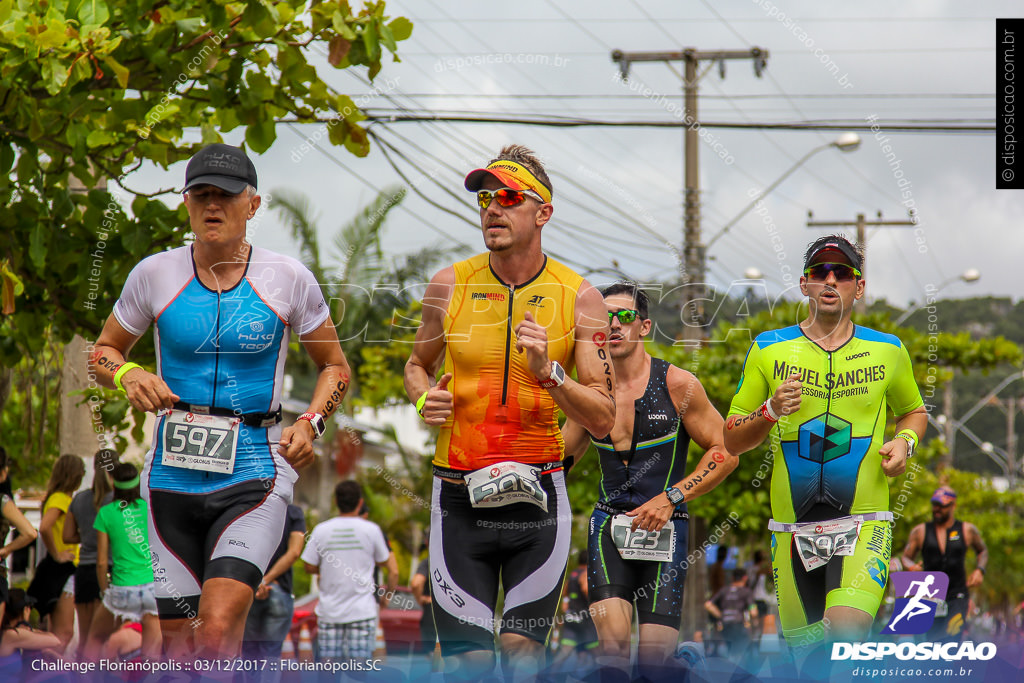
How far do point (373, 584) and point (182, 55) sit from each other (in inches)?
199

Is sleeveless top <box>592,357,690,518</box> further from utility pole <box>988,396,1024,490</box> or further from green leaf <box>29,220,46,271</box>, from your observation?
utility pole <box>988,396,1024,490</box>

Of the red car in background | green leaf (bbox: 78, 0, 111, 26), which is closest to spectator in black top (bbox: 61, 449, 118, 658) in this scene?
green leaf (bbox: 78, 0, 111, 26)

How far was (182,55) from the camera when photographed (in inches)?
250

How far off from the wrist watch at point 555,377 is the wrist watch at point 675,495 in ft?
6.25

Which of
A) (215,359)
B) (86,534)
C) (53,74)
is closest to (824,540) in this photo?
(215,359)

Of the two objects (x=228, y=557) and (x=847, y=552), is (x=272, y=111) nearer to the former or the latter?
(x=228, y=557)

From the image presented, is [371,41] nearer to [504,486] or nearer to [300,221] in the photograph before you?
[504,486]

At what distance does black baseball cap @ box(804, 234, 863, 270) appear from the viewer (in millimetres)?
5453

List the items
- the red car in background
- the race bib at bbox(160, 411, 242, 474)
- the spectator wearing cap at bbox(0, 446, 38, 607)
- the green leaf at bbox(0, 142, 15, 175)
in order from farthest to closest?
the red car in background, the spectator wearing cap at bbox(0, 446, 38, 607), the green leaf at bbox(0, 142, 15, 175), the race bib at bbox(160, 411, 242, 474)

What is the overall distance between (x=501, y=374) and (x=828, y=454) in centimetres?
194

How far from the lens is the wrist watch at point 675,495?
5848 millimetres

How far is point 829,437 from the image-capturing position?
215 inches

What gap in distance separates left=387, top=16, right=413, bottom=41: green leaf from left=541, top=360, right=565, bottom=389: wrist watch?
2919mm

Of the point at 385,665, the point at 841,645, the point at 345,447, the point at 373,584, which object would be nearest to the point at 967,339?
the point at 373,584
